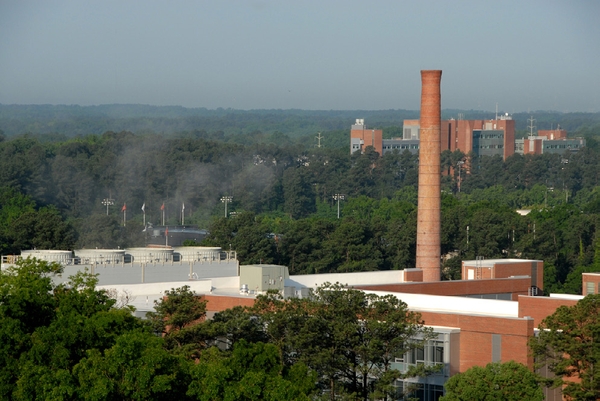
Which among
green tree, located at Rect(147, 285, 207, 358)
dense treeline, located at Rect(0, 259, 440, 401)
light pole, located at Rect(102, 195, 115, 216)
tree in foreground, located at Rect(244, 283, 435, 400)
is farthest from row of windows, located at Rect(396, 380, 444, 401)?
A: light pole, located at Rect(102, 195, 115, 216)

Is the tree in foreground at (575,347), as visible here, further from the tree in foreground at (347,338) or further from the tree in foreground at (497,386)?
the tree in foreground at (347,338)

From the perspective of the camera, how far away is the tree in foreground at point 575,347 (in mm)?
33844

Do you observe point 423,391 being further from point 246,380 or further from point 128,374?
point 128,374

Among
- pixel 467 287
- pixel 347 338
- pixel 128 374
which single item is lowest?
pixel 467 287

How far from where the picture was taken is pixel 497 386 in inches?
1296

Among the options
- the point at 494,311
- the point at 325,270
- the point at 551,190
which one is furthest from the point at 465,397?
the point at 551,190

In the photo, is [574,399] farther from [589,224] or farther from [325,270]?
[589,224]

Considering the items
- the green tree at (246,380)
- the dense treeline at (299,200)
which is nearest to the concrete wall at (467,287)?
the green tree at (246,380)

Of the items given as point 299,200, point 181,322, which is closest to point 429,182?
point 181,322

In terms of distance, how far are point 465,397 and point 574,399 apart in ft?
12.0

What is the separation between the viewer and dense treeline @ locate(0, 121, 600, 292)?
294 feet

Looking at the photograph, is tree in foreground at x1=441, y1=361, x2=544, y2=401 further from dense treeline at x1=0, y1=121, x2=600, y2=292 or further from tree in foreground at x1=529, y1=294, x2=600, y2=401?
dense treeline at x1=0, y1=121, x2=600, y2=292

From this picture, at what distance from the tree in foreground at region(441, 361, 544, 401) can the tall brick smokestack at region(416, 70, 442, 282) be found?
93.9 feet

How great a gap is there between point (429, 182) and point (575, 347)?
30825mm
